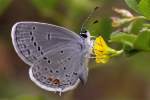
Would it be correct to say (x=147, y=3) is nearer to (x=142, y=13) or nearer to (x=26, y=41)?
(x=142, y=13)

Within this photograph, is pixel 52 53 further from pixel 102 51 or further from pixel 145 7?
pixel 145 7

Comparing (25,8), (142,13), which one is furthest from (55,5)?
(25,8)

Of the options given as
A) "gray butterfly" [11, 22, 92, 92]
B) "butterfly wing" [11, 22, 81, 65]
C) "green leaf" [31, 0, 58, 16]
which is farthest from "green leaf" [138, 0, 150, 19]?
"green leaf" [31, 0, 58, 16]

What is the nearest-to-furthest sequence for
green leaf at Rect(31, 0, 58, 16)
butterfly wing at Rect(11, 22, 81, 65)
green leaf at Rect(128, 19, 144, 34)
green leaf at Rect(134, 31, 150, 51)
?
green leaf at Rect(134, 31, 150, 51) < green leaf at Rect(128, 19, 144, 34) < butterfly wing at Rect(11, 22, 81, 65) < green leaf at Rect(31, 0, 58, 16)

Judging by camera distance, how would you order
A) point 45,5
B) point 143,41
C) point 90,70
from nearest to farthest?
point 143,41
point 45,5
point 90,70

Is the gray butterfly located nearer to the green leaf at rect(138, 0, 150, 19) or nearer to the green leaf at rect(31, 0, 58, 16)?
the green leaf at rect(138, 0, 150, 19)

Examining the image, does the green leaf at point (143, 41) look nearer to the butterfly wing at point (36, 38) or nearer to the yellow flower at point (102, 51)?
the yellow flower at point (102, 51)

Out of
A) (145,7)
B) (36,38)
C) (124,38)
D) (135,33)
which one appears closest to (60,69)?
(36,38)

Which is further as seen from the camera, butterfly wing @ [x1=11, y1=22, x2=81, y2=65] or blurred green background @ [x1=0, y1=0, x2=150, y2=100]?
blurred green background @ [x1=0, y1=0, x2=150, y2=100]

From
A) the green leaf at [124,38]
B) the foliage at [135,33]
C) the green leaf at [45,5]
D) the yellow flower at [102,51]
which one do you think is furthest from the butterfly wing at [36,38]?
the green leaf at [45,5]
